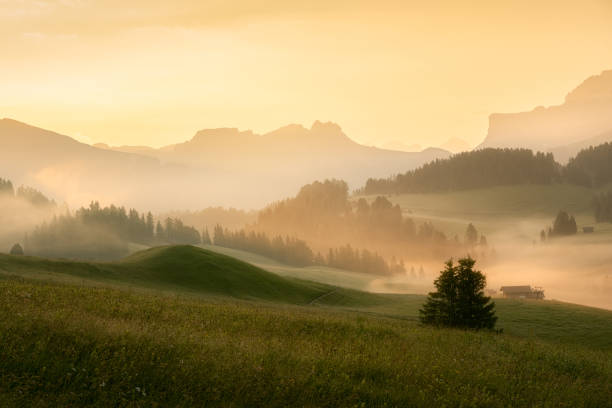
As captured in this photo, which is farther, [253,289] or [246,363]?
[253,289]

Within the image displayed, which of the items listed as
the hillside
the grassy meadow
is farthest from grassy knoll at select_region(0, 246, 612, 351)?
the grassy meadow

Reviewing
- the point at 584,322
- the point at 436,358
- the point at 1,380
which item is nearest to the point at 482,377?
the point at 436,358

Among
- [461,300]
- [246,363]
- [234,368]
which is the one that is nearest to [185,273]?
[461,300]

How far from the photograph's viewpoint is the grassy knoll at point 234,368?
12352 millimetres

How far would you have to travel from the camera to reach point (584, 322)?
198 feet

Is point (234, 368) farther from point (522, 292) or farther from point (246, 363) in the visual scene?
point (522, 292)

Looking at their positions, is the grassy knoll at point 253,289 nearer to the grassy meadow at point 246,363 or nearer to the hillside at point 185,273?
the hillside at point 185,273

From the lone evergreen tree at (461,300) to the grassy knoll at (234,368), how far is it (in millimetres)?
19380

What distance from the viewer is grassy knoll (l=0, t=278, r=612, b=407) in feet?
40.5

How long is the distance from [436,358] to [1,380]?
44.2ft

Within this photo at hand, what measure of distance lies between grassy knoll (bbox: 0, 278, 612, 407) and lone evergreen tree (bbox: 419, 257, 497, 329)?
19380mm

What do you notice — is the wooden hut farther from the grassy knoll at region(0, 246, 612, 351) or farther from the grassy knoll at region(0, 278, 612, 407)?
the grassy knoll at region(0, 278, 612, 407)

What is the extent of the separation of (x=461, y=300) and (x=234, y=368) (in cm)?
3117

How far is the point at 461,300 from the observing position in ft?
135
